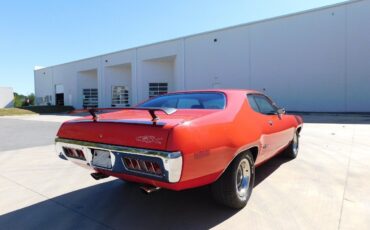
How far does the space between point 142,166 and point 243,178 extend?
1.35 m

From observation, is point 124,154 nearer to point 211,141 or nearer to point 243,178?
point 211,141

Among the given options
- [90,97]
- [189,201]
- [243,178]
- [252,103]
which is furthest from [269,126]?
[90,97]

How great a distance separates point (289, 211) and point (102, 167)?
2.13m

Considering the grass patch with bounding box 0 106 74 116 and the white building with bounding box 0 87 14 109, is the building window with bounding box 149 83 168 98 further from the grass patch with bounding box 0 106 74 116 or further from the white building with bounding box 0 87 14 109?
the white building with bounding box 0 87 14 109

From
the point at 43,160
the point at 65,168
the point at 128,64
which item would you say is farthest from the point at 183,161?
the point at 128,64

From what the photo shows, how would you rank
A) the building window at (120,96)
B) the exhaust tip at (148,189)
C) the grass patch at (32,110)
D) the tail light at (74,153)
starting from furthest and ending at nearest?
the building window at (120,96) < the grass patch at (32,110) < the tail light at (74,153) < the exhaust tip at (148,189)

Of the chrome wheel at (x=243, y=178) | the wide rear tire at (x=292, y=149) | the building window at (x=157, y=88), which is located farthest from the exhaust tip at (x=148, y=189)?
the building window at (x=157, y=88)

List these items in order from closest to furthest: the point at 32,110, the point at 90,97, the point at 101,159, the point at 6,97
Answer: the point at 101,159 < the point at 32,110 < the point at 90,97 < the point at 6,97

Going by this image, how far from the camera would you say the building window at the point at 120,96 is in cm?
3462

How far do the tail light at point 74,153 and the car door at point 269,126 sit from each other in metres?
2.23

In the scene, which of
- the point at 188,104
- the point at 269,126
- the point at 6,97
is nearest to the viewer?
the point at 188,104

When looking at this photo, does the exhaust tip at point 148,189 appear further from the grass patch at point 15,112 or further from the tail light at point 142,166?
the grass patch at point 15,112

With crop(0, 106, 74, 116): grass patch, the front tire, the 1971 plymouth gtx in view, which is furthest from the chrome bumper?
crop(0, 106, 74, 116): grass patch

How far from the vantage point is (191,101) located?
416 cm
